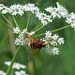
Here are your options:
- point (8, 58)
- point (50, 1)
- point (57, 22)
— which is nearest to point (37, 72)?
point (8, 58)

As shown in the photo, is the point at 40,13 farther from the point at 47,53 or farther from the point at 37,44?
the point at 47,53

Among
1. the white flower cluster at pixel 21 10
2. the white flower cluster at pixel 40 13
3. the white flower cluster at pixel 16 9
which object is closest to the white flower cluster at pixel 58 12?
the white flower cluster at pixel 40 13

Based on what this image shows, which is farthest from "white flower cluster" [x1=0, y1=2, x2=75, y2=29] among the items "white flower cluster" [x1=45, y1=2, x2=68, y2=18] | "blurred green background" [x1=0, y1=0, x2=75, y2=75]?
"blurred green background" [x1=0, y1=0, x2=75, y2=75]

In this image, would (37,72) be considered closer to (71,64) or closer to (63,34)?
(71,64)

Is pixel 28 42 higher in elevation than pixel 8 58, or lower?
lower

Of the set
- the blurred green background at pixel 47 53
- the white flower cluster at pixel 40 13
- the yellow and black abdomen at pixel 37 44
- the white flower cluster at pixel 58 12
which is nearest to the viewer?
the yellow and black abdomen at pixel 37 44

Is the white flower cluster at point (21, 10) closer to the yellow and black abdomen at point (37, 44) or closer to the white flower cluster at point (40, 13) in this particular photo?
the white flower cluster at point (40, 13)

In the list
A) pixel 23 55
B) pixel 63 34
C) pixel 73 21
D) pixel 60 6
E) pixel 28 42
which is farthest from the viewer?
pixel 63 34

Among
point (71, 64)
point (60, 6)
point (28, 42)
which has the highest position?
point (60, 6)

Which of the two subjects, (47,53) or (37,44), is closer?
(37,44)

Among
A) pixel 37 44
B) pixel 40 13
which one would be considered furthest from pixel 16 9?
pixel 37 44

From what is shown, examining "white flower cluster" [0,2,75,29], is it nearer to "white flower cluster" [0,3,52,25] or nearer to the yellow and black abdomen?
"white flower cluster" [0,3,52,25]
